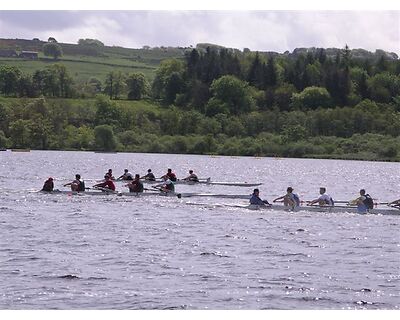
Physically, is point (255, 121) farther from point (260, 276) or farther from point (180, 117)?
point (260, 276)

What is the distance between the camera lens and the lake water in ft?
80.1

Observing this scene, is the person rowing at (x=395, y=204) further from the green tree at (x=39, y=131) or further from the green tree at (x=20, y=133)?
the green tree at (x=39, y=131)

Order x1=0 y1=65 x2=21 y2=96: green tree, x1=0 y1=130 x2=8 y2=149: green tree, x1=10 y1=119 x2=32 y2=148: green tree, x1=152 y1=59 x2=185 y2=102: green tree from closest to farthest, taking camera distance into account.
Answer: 1. x1=10 y1=119 x2=32 y2=148: green tree
2. x1=0 y1=130 x2=8 y2=149: green tree
3. x1=0 y1=65 x2=21 y2=96: green tree
4. x1=152 y1=59 x2=185 y2=102: green tree

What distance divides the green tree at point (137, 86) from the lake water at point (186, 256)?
139 metres

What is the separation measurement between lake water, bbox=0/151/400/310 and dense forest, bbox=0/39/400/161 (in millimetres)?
90517

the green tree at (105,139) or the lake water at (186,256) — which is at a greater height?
the green tree at (105,139)

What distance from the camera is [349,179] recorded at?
89438mm

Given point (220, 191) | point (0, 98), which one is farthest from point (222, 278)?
point (0, 98)

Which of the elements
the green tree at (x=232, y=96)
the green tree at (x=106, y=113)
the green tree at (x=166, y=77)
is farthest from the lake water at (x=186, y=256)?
the green tree at (x=166, y=77)

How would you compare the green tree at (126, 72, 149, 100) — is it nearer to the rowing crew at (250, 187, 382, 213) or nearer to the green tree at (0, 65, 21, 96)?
the green tree at (0, 65, 21, 96)

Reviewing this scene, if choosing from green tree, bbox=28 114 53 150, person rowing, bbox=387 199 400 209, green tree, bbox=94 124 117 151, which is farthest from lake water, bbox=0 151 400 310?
green tree, bbox=28 114 53 150

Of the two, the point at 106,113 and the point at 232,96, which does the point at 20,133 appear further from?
the point at 232,96

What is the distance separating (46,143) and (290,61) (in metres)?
67.5

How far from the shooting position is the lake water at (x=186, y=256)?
24422 millimetres
